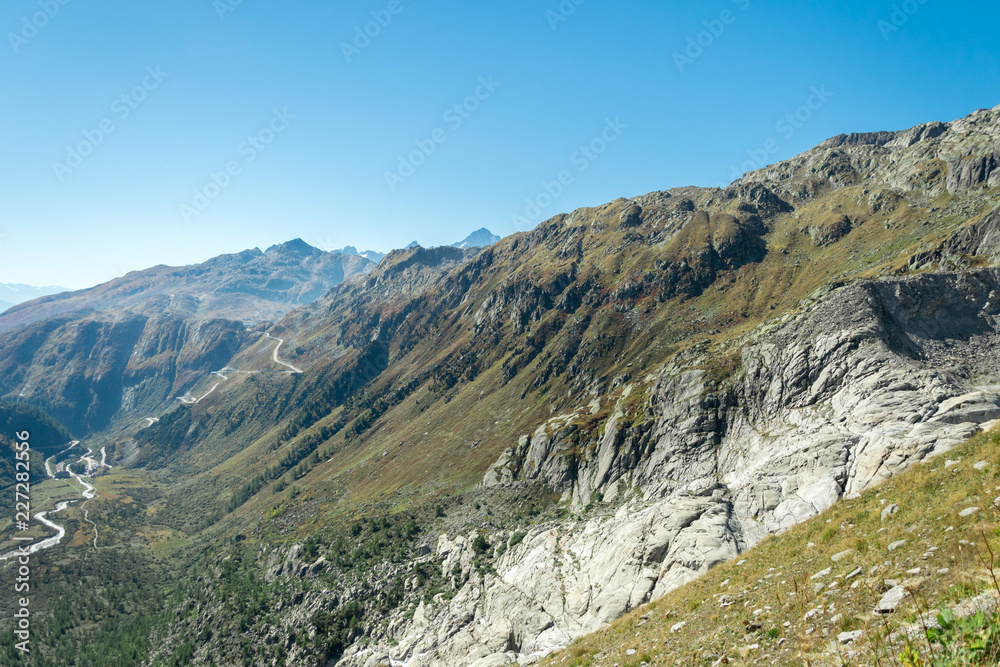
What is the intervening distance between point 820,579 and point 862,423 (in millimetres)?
48376

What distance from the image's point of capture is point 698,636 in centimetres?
1989

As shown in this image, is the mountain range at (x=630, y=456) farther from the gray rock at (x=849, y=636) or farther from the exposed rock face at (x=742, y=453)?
the gray rock at (x=849, y=636)

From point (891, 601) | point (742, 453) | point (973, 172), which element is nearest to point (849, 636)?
point (891, 601)

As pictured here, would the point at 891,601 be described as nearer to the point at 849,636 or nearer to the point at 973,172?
the point at 849,636

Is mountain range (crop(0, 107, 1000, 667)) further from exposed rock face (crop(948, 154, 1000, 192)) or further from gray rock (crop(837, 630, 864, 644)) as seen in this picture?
gray rock (crop(837, 630, 864, 644))

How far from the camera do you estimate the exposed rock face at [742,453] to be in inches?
1892

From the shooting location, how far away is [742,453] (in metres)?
68.8

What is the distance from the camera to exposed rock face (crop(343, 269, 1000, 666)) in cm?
4806

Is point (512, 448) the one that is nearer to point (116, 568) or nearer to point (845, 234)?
point (845, 234)

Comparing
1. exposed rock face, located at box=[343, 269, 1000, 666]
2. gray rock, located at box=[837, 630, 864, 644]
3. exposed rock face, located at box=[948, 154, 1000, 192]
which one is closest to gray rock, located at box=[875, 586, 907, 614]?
gray rock, located at box=[837, 630, 864, 644]

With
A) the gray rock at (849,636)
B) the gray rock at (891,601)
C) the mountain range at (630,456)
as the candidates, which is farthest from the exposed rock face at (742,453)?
the gray rock at (849,636)

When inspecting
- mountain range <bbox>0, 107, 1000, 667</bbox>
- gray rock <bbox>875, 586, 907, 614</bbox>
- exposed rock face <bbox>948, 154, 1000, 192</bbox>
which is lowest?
mountain range <bbox>0, 107, 1000, 667</bbox>

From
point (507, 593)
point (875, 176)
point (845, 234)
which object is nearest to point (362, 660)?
point (507, 593)

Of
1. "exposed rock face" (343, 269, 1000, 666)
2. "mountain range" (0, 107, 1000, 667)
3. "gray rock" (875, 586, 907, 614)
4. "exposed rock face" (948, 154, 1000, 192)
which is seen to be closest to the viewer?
"gray rock" (875, 586, 907, 614)
